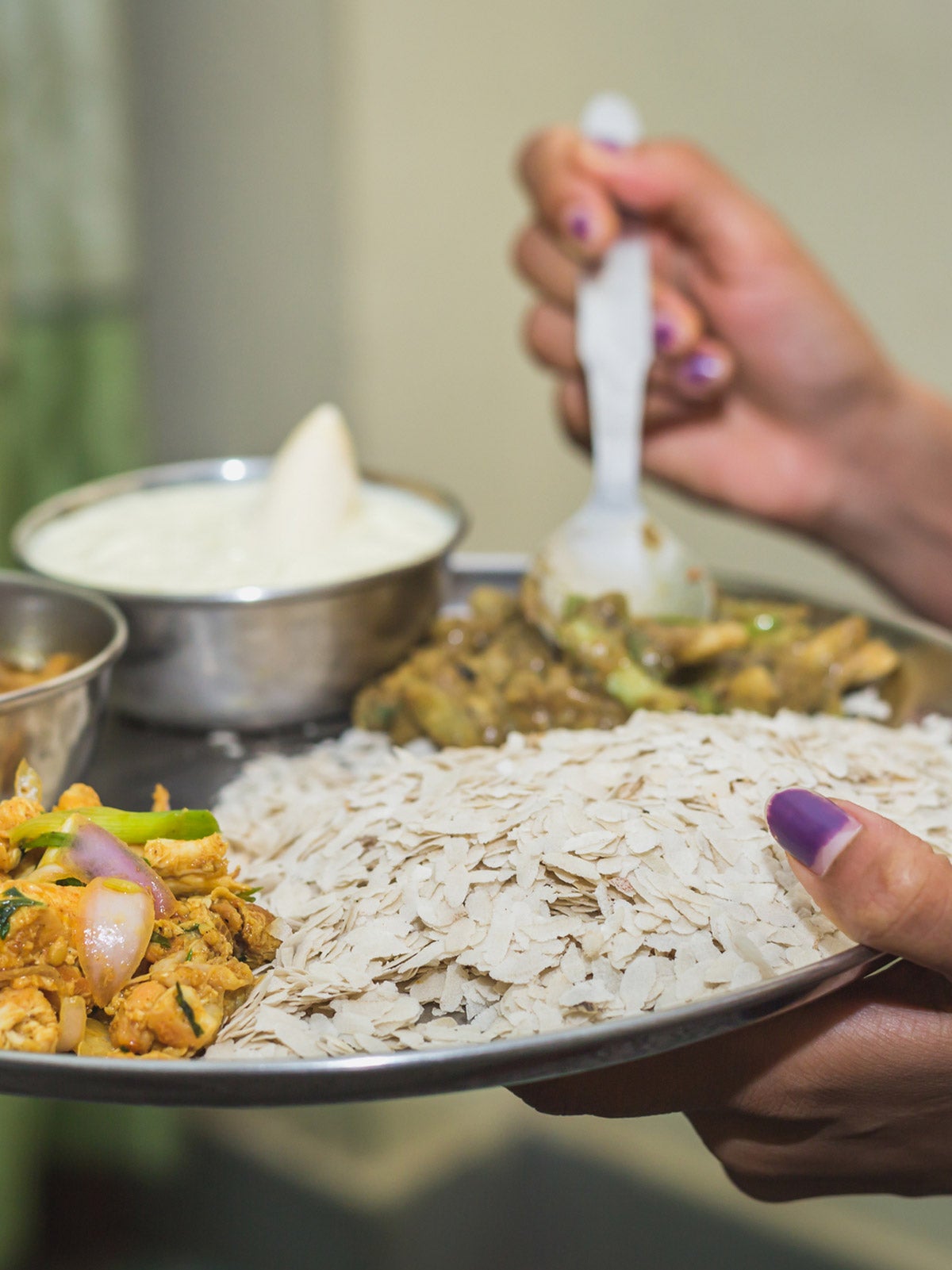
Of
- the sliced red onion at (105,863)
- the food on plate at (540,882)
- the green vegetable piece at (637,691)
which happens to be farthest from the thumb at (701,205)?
the sliced red onion at (105,863)

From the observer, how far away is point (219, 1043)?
64 cm

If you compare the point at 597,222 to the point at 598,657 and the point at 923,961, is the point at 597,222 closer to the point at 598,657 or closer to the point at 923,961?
the point at 598,657

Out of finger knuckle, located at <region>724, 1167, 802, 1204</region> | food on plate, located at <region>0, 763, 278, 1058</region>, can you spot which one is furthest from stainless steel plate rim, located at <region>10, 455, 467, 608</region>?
finger knuckle, located at <region>724, 1167, 802, 1204</region>

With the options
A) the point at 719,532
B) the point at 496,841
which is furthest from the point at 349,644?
the point at 719,532

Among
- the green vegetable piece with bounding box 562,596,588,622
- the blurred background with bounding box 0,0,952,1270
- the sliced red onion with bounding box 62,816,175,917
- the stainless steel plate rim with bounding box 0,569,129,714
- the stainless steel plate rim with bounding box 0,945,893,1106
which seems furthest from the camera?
the blurred background with bounding box 0,0,952,1270

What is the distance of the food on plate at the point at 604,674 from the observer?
1028 mm

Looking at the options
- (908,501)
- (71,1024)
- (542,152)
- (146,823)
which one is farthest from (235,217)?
(71,1024)

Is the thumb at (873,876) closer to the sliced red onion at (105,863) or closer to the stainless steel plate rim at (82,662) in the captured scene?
the sliced red onion at (105,863)

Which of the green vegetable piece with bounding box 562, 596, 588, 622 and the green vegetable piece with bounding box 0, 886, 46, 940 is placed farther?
the green vegetable piece with bounding box 562, 596, 588, 622

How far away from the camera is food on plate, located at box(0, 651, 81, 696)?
95 cm

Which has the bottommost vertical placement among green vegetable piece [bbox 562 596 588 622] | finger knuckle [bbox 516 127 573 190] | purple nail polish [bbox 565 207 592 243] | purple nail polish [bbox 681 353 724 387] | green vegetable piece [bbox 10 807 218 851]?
green vegetable piece [bbox 10 807 218 851]

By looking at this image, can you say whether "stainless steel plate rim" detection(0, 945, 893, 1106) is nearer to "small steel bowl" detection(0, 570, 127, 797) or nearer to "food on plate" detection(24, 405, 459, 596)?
"small steel bowl" detection(0, 570, 127, 797)

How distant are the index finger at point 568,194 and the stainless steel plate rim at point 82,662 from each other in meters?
0.66

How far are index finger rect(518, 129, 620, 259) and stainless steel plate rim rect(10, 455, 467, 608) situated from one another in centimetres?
32
